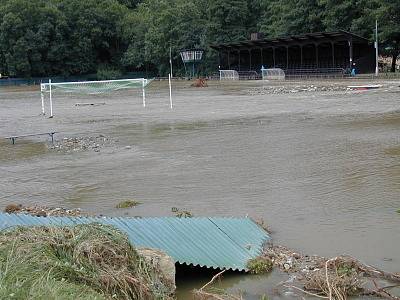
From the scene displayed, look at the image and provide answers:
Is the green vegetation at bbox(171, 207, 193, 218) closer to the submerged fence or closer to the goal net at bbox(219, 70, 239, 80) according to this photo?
the goal net at bbox(219, 70, 239, 80)

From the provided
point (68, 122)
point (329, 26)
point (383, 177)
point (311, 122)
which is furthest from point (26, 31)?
point (383, 177)

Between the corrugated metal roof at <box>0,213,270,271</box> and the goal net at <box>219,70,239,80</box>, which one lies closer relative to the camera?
the corrugated metal roof at <box>0,213,270,271</box>

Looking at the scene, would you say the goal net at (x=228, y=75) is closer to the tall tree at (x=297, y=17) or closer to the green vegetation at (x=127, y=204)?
the tall tree at (x=297, y=17)

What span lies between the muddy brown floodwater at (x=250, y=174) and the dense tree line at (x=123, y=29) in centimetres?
5533

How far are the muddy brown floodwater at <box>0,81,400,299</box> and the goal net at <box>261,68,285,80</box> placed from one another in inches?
1811

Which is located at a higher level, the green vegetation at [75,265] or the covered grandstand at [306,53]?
the covered grandstand at [306,53]

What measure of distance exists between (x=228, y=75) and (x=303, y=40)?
15725mm

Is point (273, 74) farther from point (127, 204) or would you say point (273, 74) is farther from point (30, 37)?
point (127, 204)

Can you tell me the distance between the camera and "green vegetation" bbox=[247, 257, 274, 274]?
7.07 meters

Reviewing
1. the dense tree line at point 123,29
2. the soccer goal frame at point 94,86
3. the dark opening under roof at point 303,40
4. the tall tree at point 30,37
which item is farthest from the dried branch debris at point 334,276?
the tall tree at point 30,37

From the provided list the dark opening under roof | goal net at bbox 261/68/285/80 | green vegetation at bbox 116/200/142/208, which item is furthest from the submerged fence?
green vegetation at bbox 116/200/142/208

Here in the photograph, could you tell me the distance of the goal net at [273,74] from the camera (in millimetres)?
70869

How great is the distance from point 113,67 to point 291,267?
4210 inches

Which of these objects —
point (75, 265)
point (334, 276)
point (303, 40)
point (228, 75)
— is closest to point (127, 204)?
point (334, 276)
